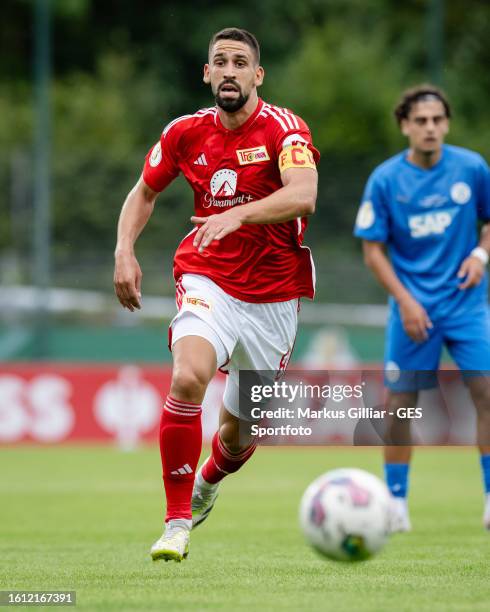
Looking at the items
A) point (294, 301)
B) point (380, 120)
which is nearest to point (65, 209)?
point (380, 120)

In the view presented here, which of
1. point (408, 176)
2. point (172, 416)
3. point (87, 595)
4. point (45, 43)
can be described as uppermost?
point (45, 43)

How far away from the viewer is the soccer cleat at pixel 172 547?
6.02m

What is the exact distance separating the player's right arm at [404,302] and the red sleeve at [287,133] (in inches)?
67.4

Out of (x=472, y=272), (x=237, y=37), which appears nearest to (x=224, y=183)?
(x=237, y=37)

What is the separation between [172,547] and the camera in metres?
6.02

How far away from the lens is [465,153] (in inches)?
335

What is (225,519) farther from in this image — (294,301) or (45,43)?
(45,43)

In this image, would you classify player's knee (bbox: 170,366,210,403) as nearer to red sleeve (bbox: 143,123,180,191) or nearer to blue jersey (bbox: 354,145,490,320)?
red sleeve (bbox: 143,123,180,191)

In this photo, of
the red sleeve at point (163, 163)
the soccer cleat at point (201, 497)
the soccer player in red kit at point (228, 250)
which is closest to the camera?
the soccer player in red kit at point (228, 250)

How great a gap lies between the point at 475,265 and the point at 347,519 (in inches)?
128

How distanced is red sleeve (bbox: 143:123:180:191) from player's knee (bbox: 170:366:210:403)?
1179 millimetres

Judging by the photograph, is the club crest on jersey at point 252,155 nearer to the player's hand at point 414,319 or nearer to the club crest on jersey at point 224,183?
the club crest on jersey at point 224,183

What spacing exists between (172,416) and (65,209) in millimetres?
18379

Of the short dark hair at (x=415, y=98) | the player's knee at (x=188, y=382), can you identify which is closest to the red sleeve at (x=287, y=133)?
the player's knee at (x=188, y=382)
